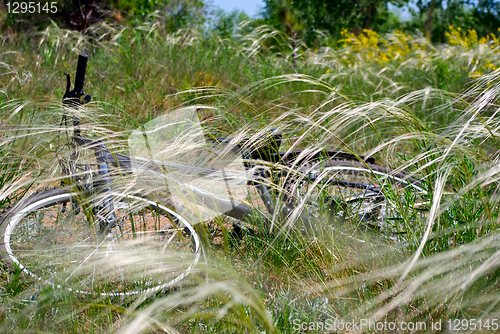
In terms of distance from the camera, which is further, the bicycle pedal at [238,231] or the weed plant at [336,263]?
the bicycle pedal at [238,231]

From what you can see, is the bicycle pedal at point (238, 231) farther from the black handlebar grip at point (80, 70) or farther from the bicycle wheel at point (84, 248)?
the black handlebar grip at point (80, 70)

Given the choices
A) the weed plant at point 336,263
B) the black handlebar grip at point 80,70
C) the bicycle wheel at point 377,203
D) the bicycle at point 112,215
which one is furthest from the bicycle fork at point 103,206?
the bicycle wheel at point 377,203

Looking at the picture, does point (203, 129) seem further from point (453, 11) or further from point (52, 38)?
point (453, 11)

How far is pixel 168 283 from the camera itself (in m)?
1.75

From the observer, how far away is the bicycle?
1.67m

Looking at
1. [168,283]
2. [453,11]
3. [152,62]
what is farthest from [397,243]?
[453,11]

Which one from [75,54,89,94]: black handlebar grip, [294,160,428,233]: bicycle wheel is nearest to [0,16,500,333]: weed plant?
[294,160,428,233]: bicycle wheel

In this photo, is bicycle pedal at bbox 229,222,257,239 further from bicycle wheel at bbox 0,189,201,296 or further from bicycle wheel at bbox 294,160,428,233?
bicycle wheel at bbox 294,160,428,233

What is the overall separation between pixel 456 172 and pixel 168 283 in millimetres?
1459

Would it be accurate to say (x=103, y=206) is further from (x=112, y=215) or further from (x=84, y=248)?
(x=84, y=248)

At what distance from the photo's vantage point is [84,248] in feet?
6.12

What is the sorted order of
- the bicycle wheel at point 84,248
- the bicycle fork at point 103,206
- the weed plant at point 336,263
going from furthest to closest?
the bicycle fork at point 103,206, the bicycle wheel at point 84,248, the weed plant at point 336,263

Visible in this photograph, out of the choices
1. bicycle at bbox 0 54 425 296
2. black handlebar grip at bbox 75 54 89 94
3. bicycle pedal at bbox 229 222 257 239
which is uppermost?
black handlebar grip at bbox 75 54 89 94

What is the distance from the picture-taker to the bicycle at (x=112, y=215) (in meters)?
1.67
